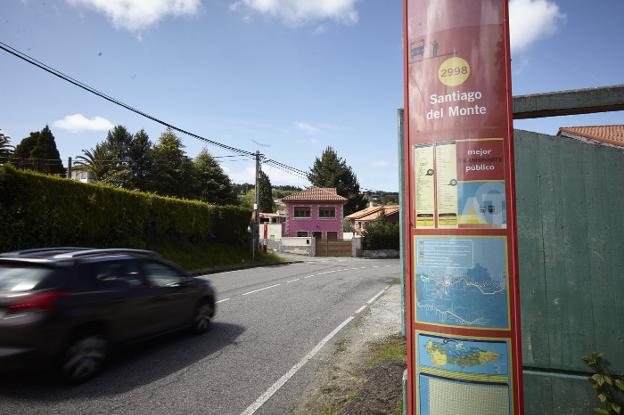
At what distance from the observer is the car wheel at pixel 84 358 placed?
471 cm

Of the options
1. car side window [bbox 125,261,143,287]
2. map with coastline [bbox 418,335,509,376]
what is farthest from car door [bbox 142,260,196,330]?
map with coastline [bbox 418,335,509,376]

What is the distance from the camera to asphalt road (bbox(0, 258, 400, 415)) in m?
4.20

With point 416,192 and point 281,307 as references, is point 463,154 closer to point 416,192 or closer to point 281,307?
point 416,192

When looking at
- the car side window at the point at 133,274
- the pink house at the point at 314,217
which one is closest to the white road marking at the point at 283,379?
the car side window at the point at 133,274

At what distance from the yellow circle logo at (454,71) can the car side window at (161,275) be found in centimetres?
555

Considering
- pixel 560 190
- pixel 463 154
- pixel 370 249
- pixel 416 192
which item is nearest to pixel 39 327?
pixel 416 192

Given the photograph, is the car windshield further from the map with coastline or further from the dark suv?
the map with coastline

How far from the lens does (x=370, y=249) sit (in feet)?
123

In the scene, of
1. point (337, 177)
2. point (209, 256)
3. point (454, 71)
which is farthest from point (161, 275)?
point (337, 177)

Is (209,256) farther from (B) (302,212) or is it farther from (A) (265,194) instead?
(A) (265,194)

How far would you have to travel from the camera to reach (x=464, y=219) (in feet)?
7.53

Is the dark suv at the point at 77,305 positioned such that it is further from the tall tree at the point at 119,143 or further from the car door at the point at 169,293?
the tall tree at the point at 119,143

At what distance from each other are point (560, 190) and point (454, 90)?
1.96 metres

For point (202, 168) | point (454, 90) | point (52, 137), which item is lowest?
point (454, 90)
